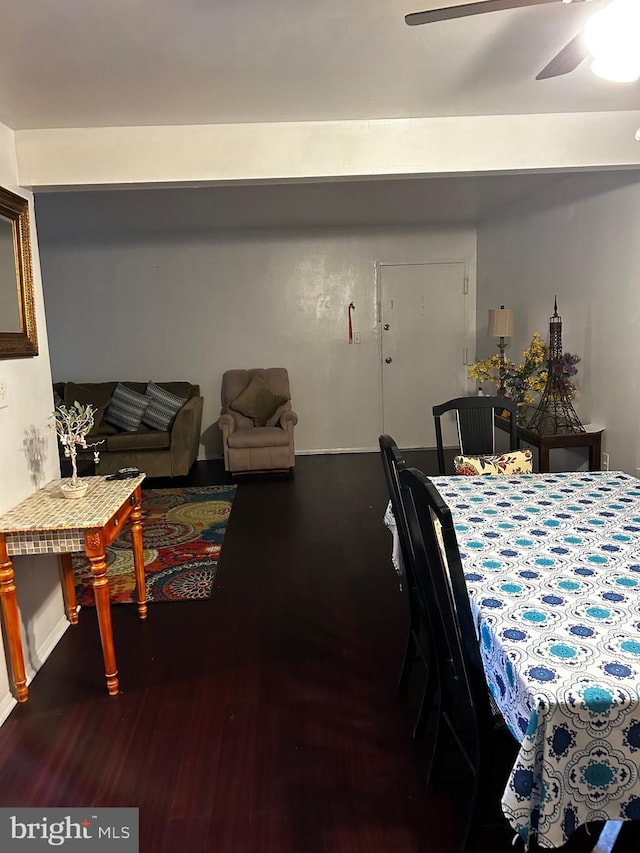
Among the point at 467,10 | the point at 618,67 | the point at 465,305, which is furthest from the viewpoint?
the point at 465,305

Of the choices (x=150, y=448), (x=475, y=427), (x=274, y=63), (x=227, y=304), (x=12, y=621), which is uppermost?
(x=274, y=63)

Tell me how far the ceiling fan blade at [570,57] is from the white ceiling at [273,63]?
207 millimetres

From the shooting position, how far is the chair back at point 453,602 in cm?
130

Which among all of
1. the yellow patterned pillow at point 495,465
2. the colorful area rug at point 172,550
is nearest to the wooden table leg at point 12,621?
the colorful area rug at point 172,550

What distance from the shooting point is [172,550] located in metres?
3.78

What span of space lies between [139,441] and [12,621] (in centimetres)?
319

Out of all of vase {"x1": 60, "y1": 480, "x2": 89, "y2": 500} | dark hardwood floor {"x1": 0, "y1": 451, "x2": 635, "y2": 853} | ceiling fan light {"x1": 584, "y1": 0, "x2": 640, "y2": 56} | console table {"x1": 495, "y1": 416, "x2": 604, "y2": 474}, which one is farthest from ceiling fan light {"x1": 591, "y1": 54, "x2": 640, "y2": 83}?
console table {"x1": 495, "y1": 416, "x2": 604, "y2": 474}

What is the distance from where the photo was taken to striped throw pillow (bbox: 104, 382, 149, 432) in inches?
220

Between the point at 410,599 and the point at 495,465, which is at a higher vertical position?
the point at 495,465

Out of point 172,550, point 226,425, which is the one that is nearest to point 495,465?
point 172,550

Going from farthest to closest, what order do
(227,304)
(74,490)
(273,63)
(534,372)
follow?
(227,304) → (534,372) → (74,490) → (273,63)

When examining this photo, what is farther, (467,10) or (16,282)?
(16,282)

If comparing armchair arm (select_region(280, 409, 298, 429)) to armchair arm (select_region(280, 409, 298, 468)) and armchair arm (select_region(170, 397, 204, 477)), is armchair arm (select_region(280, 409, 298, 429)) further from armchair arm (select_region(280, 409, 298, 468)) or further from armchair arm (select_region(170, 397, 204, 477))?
armchair arm (select_region(170, 397, 204, 477))

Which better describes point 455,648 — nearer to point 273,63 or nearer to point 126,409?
point 273,63
